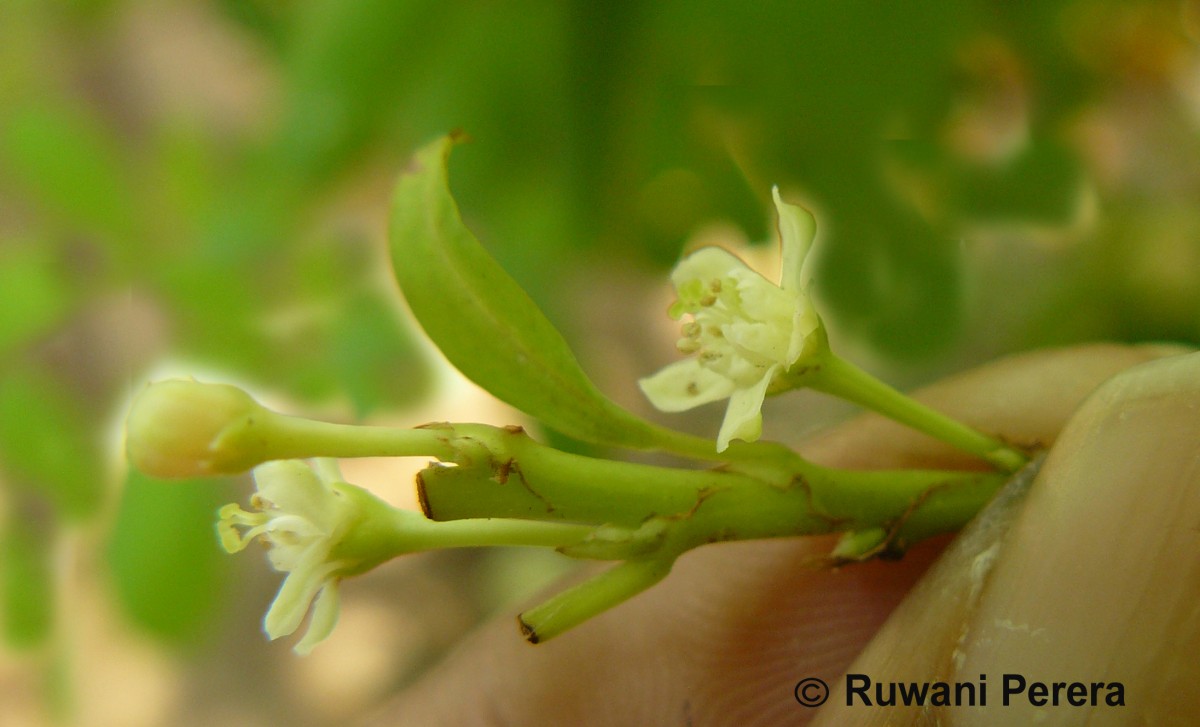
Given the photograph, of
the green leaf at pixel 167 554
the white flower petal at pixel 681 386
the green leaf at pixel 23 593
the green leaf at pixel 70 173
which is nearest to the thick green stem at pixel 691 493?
the white flower petal at pixel 681 386

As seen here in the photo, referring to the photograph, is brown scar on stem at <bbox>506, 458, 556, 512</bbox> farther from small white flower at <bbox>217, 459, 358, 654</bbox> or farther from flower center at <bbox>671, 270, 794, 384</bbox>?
flower center at <bbox>671, 270, 794, 384</bbox>

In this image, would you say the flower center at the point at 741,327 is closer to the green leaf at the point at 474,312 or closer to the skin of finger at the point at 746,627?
the green leaf at the point at 474,312

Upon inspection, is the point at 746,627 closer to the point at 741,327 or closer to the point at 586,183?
the point at 741,327

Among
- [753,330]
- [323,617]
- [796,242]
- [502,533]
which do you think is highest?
[796,242]

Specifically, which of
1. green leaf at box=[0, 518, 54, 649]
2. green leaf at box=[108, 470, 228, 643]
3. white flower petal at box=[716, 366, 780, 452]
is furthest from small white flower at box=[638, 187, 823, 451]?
green leaf at box=[0, 518, 54, 649]

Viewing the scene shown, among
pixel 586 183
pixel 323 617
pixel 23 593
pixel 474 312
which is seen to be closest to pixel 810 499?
pixel 474 312
